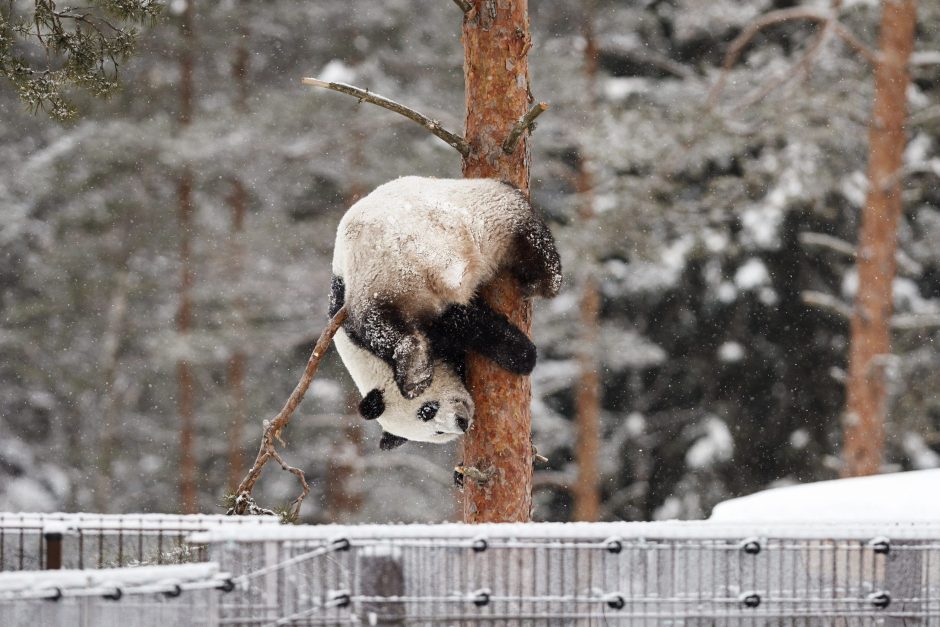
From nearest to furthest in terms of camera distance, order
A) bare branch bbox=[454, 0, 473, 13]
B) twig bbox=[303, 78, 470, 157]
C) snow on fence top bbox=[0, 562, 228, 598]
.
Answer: snow on fence top bbox=[0, 562, 228, 598]
twig bbox=[303, 78, 470, 157]
bare branch bbox=[454, 0, 473, 13]

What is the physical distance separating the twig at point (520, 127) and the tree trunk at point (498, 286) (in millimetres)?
66

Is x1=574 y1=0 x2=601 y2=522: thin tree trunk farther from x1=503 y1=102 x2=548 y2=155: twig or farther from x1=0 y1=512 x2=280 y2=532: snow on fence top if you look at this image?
x1=0 y1=512 x2=280 y2=532: snow on fence top

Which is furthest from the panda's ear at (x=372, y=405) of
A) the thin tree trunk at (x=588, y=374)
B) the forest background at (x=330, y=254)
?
the thin tree trunk at (x=588, y=374)


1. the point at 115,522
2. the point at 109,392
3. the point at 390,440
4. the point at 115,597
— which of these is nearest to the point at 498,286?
the point at 390,440

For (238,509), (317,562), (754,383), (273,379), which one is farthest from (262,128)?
(317,562)

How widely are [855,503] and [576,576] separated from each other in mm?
1673

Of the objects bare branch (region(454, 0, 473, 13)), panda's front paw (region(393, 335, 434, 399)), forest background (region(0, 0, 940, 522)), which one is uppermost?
forest background (region(0, 0, 940, 522))

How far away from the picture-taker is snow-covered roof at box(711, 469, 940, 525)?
12.3 ft

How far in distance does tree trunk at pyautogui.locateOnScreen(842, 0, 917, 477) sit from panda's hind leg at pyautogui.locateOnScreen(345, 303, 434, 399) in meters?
8.36

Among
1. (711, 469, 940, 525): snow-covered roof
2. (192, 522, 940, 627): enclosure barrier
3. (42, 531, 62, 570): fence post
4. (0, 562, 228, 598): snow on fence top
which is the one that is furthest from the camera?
(711, 469, 940, 525): snow-covered roof

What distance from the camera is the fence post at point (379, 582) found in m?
2.67

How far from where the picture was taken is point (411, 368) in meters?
4.05

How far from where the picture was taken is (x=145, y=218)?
672 inches

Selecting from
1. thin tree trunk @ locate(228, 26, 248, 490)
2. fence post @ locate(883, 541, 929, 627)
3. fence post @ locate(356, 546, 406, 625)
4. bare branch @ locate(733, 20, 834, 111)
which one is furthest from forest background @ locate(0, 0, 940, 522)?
fence post @ locate(356, 546, 406, 625)
